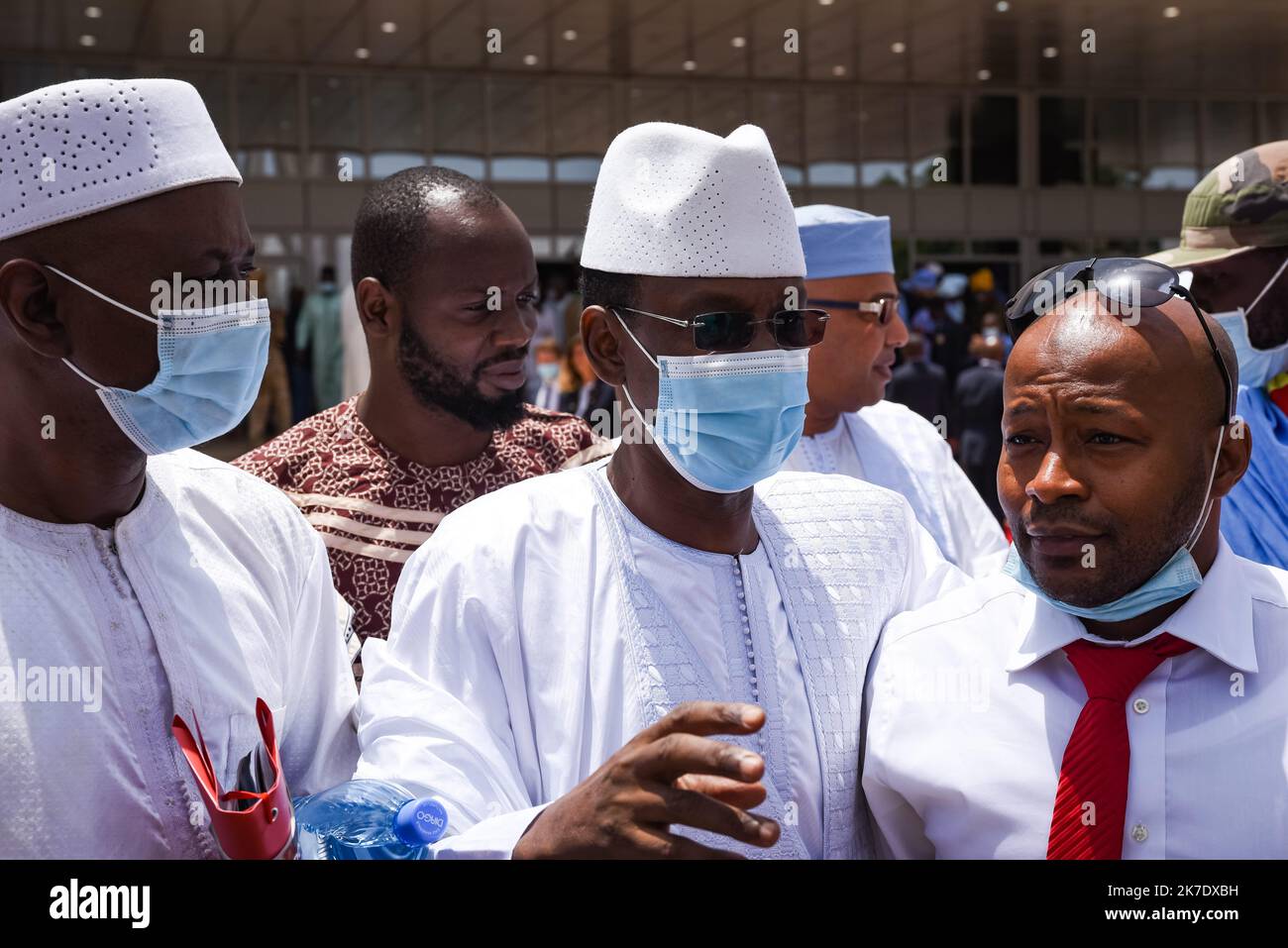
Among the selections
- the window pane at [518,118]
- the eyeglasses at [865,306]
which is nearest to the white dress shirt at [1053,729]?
the eyeglasses at [865,306]

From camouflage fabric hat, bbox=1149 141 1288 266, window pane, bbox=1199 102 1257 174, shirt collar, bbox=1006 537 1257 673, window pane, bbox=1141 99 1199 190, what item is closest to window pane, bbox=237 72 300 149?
window pane, bbox=1141 99 1199 190

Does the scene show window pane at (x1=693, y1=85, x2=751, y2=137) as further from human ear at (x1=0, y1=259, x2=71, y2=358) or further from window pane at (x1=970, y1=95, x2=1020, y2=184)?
human ear at (x1=0, y1=259, x2=71, y2=358)

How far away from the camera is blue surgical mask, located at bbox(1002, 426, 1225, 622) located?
176 cm

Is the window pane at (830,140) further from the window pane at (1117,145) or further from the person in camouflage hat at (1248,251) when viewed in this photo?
the person in camouflage hat at (1248,251)

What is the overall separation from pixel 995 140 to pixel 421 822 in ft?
63.0

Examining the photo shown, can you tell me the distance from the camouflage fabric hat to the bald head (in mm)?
1458

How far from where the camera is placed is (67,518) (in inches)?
75.5

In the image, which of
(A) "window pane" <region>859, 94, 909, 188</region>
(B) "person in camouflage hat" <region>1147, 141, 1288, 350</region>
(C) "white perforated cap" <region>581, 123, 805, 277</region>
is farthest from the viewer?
(A) "window pane" <region>859, 94, 909, 188</region>

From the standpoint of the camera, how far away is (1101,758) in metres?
→ 1.71

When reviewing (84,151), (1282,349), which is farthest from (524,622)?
(1282,349)

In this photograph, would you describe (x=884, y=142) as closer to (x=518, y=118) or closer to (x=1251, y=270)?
(x=518, y=118)

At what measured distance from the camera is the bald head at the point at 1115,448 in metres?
1.74

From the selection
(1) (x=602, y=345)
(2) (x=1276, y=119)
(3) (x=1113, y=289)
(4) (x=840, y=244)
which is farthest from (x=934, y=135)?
(3) (x=1113, y=289)

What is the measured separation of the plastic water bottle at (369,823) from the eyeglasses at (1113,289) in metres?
1.10
